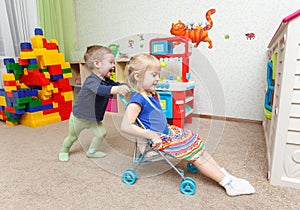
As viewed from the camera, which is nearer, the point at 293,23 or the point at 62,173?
the point at 293,23

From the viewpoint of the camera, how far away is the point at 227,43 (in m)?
1.58

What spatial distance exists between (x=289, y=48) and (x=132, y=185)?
0.68m

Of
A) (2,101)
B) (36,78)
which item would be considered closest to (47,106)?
Answer: (36,78)

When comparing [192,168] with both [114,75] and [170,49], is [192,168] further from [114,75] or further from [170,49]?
[114,75]

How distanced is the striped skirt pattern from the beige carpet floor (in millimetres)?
124

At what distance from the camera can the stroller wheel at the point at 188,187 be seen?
762 mm

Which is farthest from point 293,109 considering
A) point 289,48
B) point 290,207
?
point 290,207

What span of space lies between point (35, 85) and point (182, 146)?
1.26 m

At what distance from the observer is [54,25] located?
194 cm

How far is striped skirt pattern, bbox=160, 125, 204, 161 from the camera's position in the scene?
767mm

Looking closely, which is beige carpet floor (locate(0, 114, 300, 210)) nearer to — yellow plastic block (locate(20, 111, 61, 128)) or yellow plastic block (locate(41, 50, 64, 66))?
yellow plastic block (locate(20, 111, 61, 128))

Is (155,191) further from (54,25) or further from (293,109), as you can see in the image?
(54,25)

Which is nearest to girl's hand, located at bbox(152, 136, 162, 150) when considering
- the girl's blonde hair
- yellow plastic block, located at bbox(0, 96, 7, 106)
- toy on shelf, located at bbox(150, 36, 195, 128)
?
the girl's blonde hair

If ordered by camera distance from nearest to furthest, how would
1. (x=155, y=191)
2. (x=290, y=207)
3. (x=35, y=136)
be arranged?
(x=290, y=207), (x=155, y=191), (x=35, y=136)
